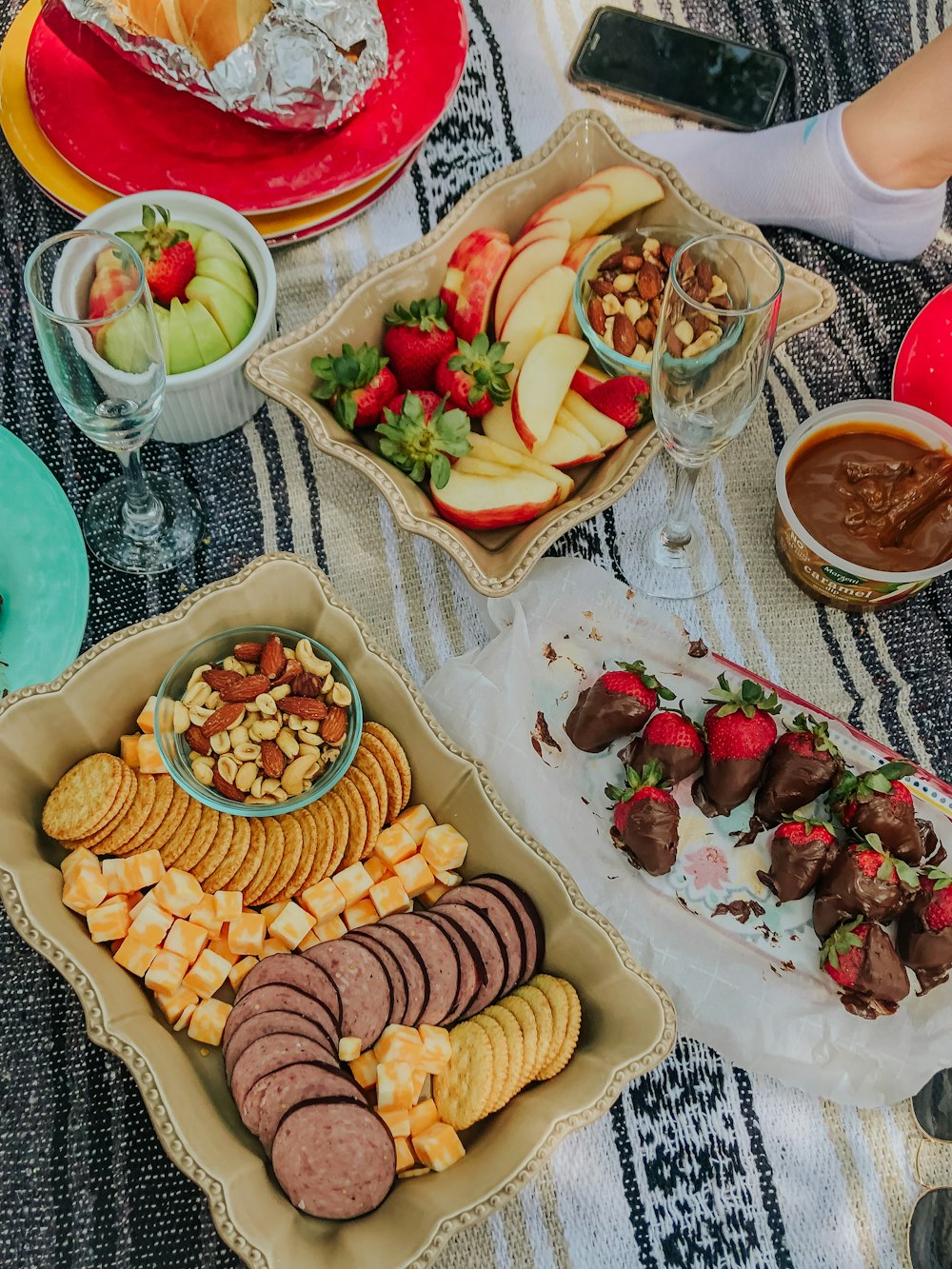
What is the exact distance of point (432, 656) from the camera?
1186mm

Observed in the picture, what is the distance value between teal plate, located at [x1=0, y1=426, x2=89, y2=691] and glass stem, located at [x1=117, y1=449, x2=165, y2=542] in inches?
2.1

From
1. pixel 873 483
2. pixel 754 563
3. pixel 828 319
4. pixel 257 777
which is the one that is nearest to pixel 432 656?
pixel 257 777

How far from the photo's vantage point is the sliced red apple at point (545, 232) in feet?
3.96

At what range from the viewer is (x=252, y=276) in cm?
117

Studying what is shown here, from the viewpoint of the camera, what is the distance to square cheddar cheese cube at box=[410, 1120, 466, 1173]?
34.9 inches

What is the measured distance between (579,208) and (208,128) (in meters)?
0.42

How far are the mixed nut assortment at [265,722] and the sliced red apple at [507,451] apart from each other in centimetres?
27

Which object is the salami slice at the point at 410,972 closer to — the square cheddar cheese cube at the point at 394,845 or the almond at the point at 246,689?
the square cheddar cheese cube at the point at 394,845

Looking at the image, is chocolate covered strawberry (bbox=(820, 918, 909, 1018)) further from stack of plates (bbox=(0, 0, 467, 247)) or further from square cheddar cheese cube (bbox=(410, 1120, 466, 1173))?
stack of plates (bbox=(0, 0, 467, 247))

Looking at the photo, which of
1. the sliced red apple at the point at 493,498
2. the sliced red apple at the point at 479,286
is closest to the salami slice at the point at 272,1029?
the sliced red apple at the point at 493,498

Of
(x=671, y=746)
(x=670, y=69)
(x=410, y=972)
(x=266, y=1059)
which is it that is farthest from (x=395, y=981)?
(x=670, y=69)

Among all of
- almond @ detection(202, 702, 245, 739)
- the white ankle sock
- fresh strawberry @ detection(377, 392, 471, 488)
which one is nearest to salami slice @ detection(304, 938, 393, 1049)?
almond @ detection(202, 702, 245, 739)

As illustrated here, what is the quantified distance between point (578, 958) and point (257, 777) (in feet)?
1.03

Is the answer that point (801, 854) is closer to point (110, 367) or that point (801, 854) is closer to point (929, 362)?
point (929, 362)
